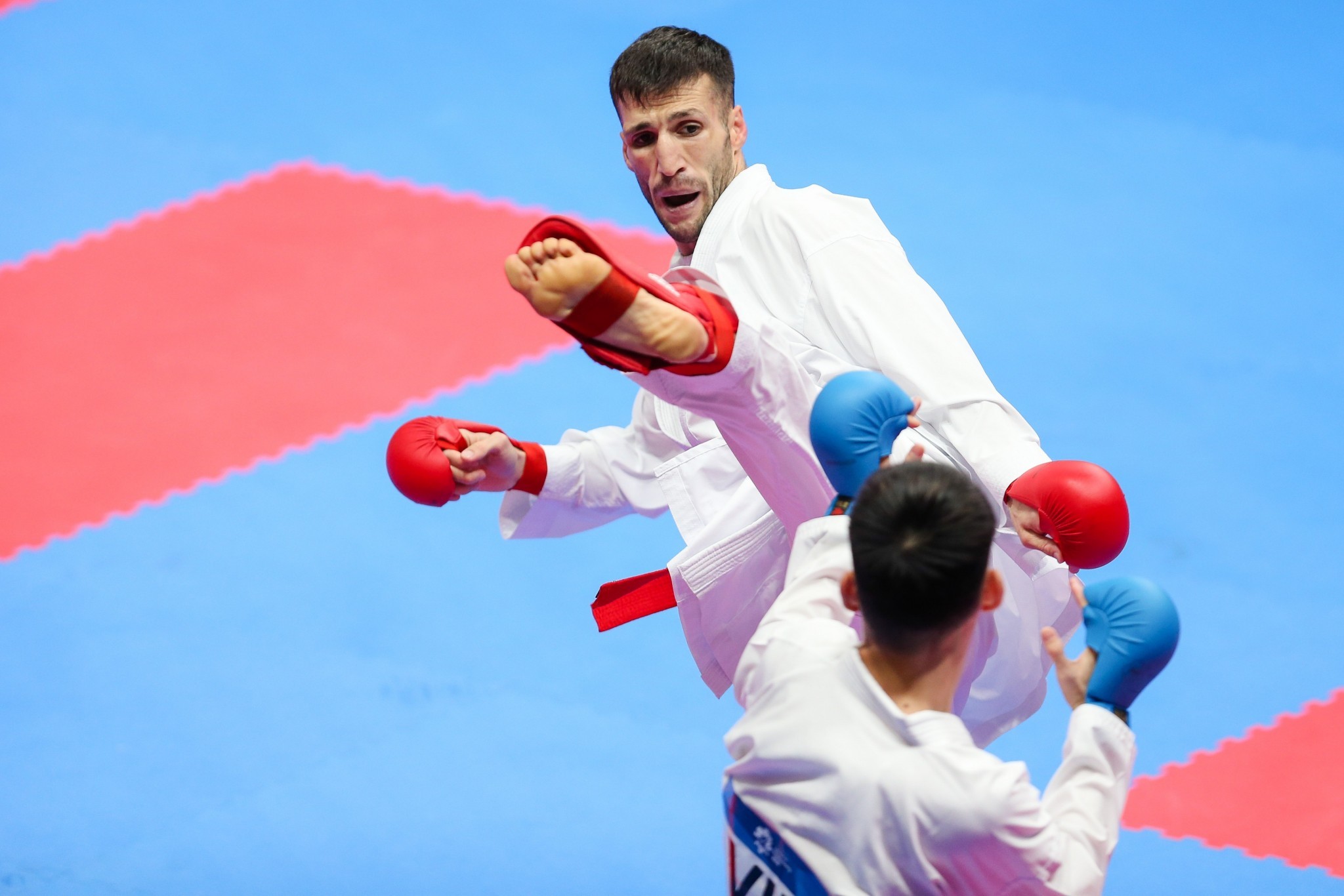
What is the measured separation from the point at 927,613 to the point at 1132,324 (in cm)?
426

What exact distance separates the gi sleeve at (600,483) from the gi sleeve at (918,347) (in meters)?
0.66

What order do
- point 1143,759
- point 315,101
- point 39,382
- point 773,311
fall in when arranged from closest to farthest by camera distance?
point 773,311, point 1143,759, point 39,382, point 315,101

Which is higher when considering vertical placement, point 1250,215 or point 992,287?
point 1250,215

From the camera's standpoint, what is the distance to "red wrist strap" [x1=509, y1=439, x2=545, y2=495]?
312 cm

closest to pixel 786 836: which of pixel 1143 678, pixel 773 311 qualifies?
pixel 1143 678

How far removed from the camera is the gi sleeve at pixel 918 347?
8.06 feet

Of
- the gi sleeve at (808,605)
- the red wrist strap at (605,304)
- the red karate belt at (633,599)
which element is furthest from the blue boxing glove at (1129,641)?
the red karate belt at (633,599)

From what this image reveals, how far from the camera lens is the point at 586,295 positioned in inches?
81.1

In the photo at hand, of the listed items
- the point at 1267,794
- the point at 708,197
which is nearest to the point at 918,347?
the point at 708,197

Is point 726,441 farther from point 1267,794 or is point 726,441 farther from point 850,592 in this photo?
point 1267,794

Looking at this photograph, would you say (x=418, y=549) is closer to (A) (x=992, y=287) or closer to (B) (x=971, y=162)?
(A) (x=992, y=287)

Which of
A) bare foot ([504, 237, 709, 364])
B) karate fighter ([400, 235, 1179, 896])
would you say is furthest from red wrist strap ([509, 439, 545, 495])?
bare foot ([504, 237, 709, 364])

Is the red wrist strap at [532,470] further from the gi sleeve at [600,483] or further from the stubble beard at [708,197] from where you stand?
the stubble beard at [708,197]

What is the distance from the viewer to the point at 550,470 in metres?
3.15
